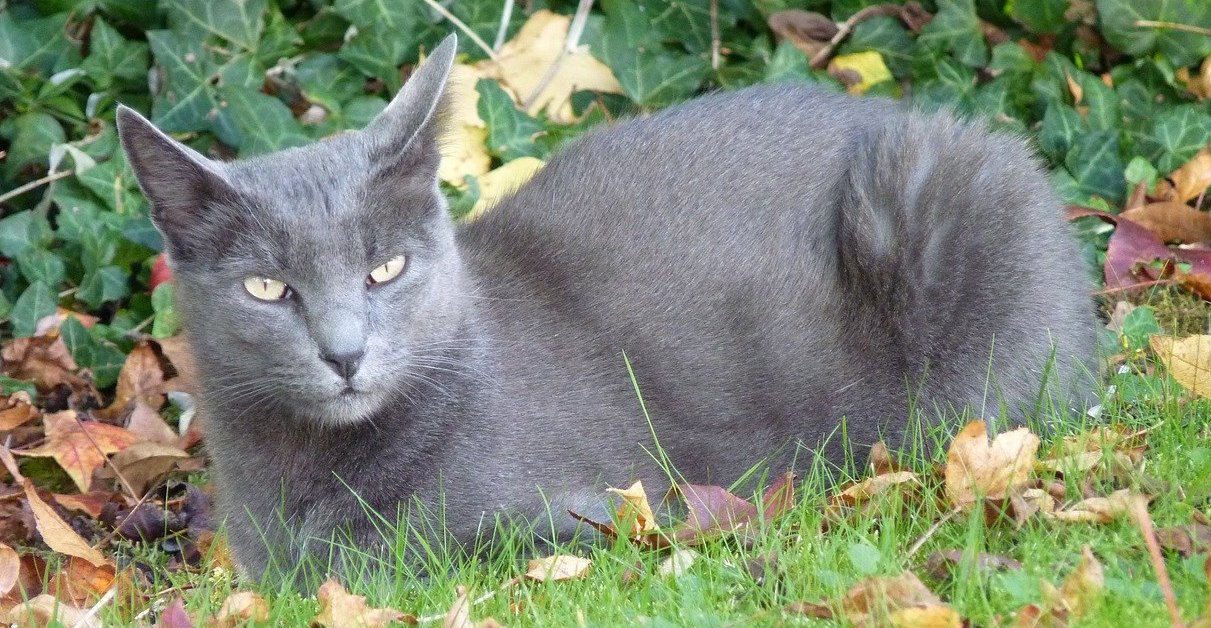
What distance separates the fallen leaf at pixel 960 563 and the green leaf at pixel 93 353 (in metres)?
2.54

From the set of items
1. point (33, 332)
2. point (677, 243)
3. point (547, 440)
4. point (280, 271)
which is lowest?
point (33, 332)

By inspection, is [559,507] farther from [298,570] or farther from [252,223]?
[252,223]

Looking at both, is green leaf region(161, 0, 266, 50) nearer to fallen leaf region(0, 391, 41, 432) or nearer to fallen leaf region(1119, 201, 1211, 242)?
fallen leaf region(0, 391, 41, 432)

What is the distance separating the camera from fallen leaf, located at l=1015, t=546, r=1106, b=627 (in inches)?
83.5

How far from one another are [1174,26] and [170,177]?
10.6ft

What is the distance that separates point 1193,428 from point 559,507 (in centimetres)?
132

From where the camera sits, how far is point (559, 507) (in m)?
2.86

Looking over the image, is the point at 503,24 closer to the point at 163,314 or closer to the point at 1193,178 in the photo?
the point at 163,314

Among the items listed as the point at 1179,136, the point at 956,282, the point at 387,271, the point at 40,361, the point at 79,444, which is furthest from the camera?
the point at 1179,136

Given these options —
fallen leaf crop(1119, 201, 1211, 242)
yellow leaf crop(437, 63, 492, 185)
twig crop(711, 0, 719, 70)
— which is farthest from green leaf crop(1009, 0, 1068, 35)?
yellow leaf crop(437, 63, 492, 185)

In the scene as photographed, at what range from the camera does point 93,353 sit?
3.99 metres

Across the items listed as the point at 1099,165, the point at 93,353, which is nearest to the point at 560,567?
the point at 93,353

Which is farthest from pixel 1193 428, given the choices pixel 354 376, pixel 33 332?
pixel 33 332

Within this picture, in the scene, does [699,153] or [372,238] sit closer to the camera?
[372,238]
